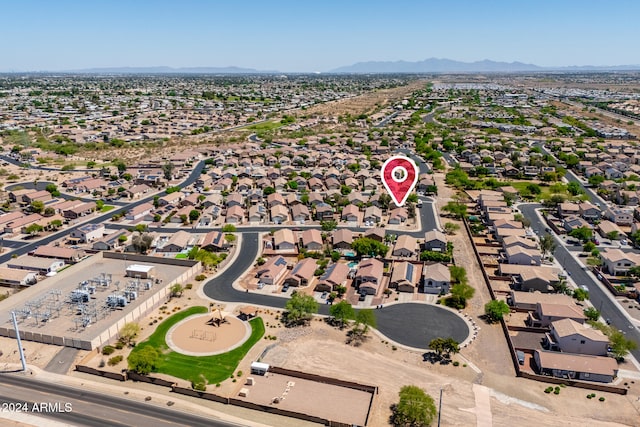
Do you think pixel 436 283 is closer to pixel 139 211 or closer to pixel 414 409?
pixel 414 409

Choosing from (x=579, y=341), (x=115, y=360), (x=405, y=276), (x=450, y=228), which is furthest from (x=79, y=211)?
(x=579, y=341)

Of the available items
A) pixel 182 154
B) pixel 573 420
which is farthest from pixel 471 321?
pixel 182 154

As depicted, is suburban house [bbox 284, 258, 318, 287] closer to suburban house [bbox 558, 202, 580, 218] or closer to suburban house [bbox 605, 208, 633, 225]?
suburban house [bbox 558, 202, 580, 218]

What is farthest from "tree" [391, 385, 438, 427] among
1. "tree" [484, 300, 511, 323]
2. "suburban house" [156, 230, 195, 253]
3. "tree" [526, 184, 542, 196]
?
"tree" [526, 184, 542, 196]

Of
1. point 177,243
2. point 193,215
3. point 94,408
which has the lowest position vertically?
point 94,408

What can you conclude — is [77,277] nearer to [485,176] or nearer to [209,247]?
[209,247]

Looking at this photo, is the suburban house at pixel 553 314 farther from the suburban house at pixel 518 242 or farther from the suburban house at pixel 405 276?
the suburban house at pixel 518 242

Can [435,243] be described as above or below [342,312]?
above
